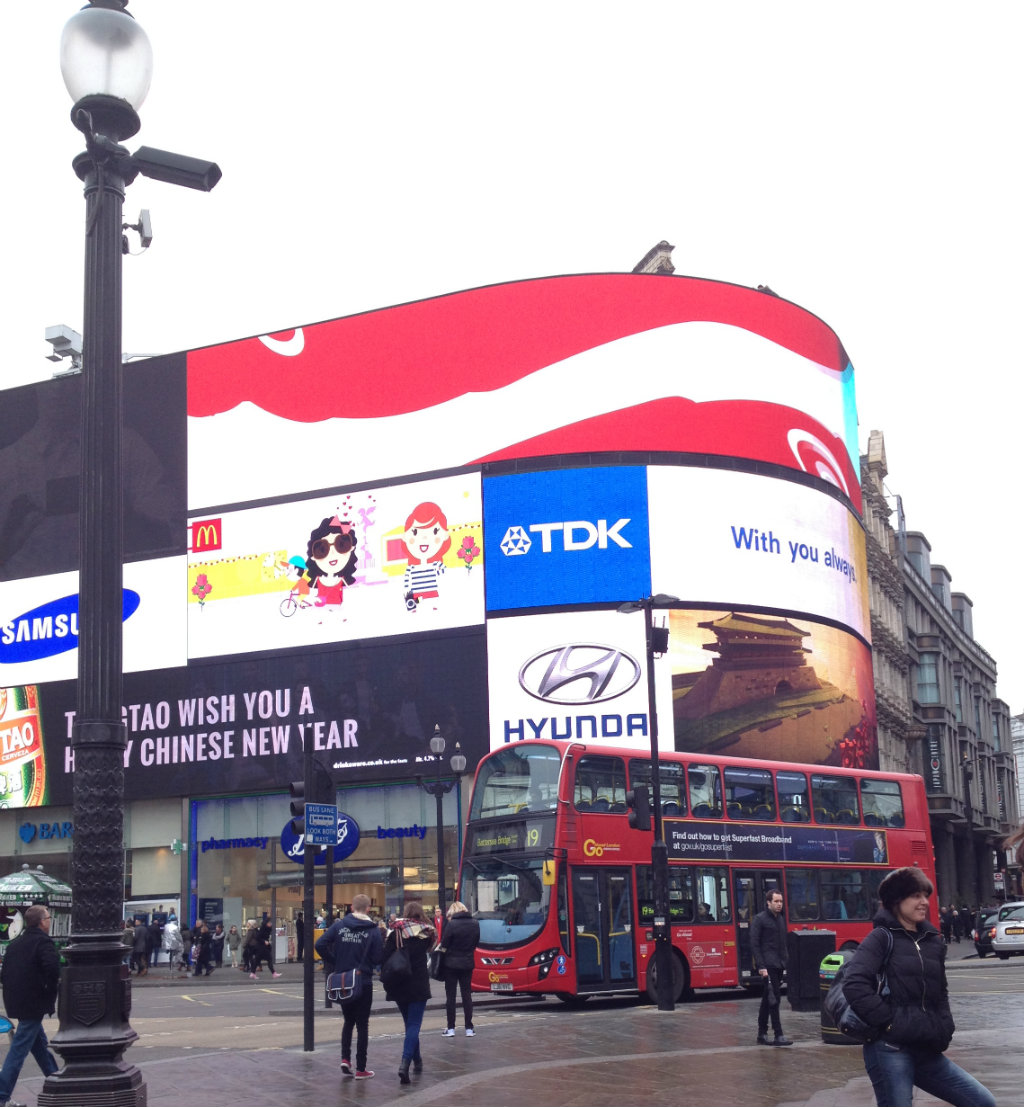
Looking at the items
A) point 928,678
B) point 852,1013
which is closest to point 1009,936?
point 928,678

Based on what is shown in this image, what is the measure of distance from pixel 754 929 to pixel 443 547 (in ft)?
99.3

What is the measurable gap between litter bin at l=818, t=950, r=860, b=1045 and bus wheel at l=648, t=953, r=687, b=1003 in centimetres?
478

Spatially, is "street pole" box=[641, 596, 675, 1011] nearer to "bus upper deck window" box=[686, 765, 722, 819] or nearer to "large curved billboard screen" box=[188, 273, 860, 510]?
"bus upper deck window" box=[686, 765, 722, 819]

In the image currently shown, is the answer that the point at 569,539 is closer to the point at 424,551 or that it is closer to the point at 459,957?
the point at 424,551

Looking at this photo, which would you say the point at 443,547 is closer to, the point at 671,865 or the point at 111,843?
the point at 671,865

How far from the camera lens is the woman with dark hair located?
705 cm

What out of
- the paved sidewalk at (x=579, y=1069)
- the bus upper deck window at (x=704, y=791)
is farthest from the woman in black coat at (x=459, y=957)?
the bus upper deck window at (x=704, y=791)

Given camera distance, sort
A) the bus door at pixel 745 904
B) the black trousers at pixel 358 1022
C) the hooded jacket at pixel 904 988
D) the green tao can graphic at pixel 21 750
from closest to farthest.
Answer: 1. the hooded jacket at pixel 904 988
2. the black trousers at pixel 358 1022
3. the bus door at pixel 745 904
4. the green tao can graphic at pixel 21 750

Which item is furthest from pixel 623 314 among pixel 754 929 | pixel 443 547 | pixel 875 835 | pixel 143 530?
pixel 754 929

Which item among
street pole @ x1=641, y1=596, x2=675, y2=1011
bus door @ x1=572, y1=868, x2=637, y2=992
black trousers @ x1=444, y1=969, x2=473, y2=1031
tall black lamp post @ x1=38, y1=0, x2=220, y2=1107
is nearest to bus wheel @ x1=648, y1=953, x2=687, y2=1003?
bus door @ x1=572, y1=868, x2=637, y2=992

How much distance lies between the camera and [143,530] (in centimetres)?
5128

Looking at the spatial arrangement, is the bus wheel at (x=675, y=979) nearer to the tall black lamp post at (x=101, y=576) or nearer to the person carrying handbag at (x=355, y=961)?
the person carrying handbag at (x=355, y=961)

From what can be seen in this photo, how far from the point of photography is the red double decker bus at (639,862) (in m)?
23.6

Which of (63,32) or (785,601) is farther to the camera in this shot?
(785,601)
